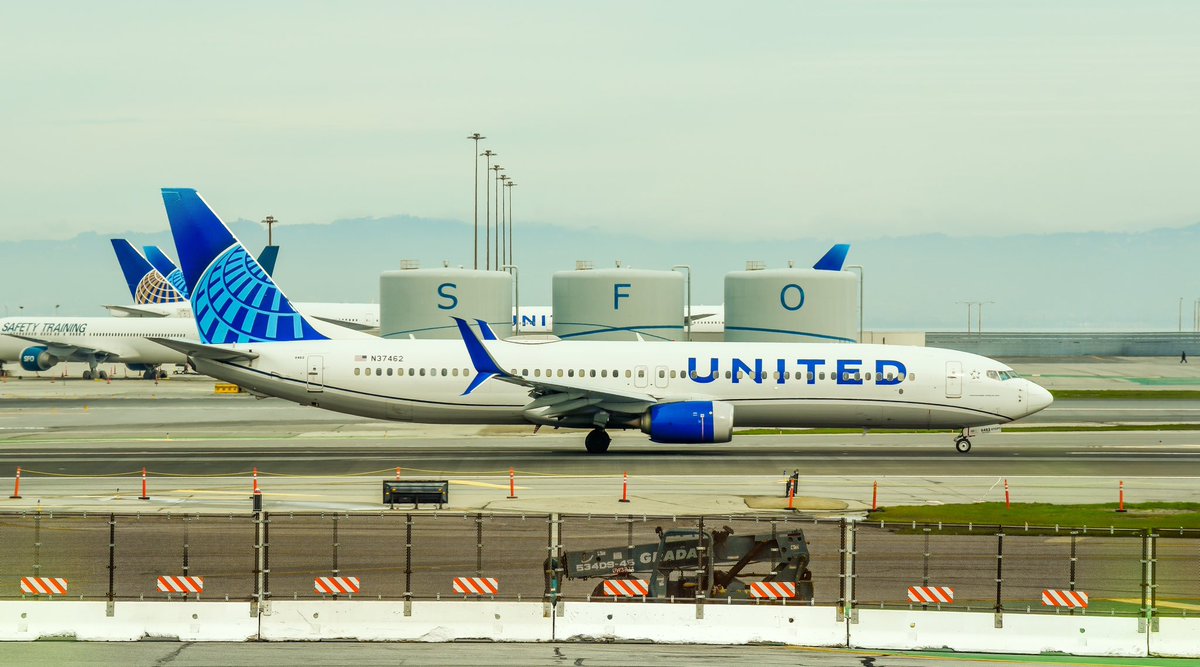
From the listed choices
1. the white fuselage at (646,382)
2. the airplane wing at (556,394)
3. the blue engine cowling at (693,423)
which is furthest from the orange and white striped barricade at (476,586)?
the white fuselage at (646,382)

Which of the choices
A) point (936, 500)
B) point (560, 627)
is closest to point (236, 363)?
point (936, 500)

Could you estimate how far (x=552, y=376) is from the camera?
141 feet

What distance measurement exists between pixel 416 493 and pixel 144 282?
282 feet

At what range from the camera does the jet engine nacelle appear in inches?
3789

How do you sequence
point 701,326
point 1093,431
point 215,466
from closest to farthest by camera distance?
1. point 215,466
2. point 1093,431
3. point 701,326

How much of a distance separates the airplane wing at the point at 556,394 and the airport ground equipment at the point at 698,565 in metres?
22.2

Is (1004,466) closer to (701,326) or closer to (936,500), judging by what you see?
(936,500)

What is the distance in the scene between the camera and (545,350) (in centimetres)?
4356

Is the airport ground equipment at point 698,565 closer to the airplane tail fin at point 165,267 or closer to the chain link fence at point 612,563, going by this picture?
the chain link fence at point 612,563

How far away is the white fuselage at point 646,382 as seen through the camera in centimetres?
4281

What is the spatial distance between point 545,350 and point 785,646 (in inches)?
1039

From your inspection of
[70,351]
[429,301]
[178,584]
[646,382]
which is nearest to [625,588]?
[178,584]

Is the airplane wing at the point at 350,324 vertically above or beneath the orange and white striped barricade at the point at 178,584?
above

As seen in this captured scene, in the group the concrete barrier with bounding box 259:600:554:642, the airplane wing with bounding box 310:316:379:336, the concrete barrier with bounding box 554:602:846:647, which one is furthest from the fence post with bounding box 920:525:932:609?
the airplane wing with bounding box 310:316:379:336
